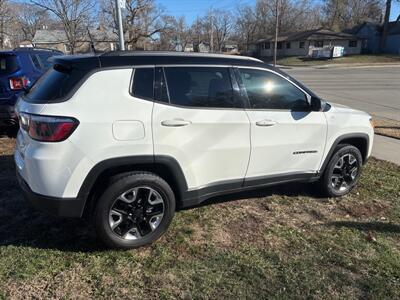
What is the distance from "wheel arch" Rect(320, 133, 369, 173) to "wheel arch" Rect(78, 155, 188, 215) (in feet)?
6.61

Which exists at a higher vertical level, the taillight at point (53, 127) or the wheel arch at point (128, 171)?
the taillight at point (53, 127)

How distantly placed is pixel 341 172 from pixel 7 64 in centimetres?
625

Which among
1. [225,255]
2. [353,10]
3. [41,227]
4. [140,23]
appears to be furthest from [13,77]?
[353,10]

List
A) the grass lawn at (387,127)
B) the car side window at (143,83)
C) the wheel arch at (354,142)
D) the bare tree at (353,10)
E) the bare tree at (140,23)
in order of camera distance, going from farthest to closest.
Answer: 1. the bare tree at (353,10)
2. the bare tree at (140,23)
3. the grass lawn at (387,127)
4. the wheel arch at (354,142)
5. the car side window at (143,83)

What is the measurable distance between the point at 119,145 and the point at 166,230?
107 centimetres

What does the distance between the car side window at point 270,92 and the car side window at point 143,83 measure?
103 cm

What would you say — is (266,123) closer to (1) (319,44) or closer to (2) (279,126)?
(2) (279,126)

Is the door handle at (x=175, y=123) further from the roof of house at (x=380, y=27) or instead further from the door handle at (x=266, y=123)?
the roof of house at (x=380, y=27)

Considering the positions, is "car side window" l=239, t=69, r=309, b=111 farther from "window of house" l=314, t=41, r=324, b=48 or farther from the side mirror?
"window of house" l=314, t=41, r=324, b=48

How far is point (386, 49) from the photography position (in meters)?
65.0

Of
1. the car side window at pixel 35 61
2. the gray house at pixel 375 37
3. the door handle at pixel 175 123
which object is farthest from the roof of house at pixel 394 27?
the door handle at pixel 175 123

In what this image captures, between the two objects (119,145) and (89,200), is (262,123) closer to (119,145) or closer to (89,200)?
(119,145)

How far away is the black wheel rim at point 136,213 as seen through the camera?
3.56 meters

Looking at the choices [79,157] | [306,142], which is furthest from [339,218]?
[79,157]
